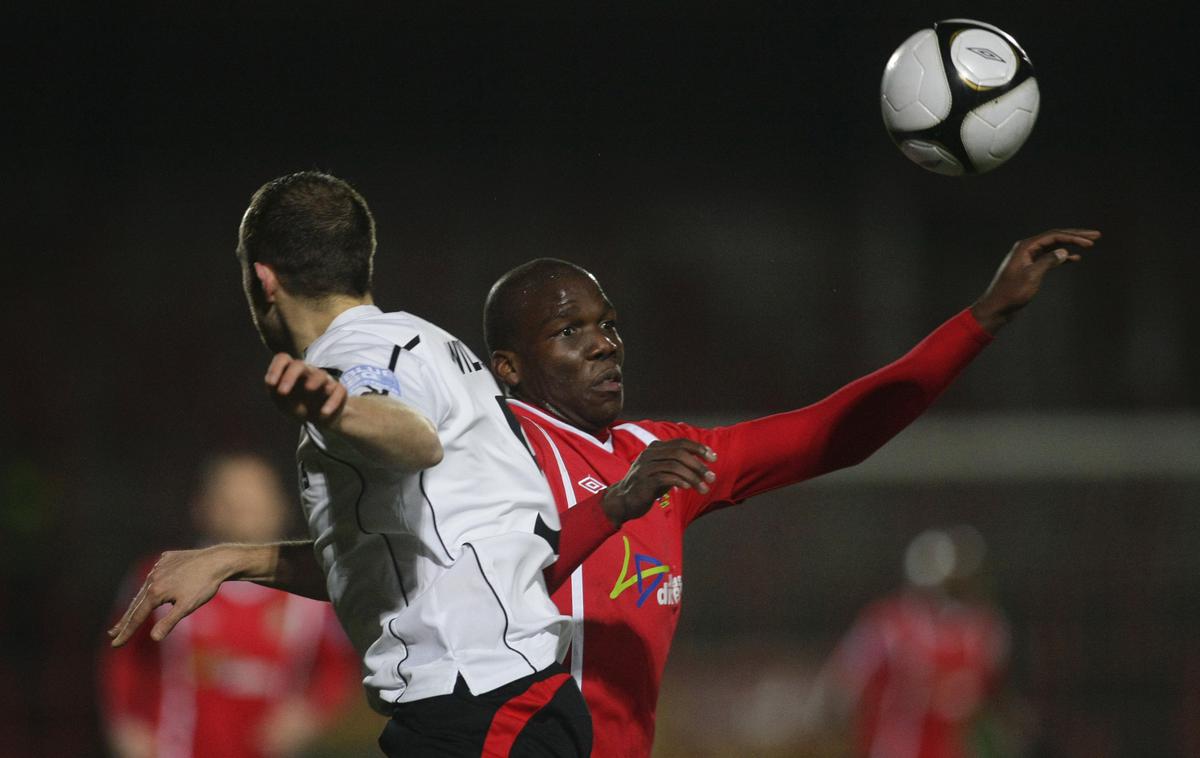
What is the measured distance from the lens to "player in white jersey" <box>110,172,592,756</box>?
230 cm

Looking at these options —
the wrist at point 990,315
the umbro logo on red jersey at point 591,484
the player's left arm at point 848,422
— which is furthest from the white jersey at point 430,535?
the wrist at point 990,315

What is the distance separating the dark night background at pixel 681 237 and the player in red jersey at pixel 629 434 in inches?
255

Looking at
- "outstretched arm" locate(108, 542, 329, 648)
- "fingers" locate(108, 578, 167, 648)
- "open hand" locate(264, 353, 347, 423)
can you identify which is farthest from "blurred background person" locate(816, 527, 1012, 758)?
"open hand" locate(264, 353, 347, 423)

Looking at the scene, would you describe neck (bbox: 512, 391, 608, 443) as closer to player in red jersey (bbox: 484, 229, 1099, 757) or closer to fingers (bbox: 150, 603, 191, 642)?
player in red jersey (bbox: 484, 229, 1099, 757)

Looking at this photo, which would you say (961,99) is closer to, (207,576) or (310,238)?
(310,238)

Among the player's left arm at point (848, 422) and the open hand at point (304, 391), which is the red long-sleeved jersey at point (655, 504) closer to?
the player's left arm at point (848, 422)

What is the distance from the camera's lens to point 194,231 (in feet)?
35.5

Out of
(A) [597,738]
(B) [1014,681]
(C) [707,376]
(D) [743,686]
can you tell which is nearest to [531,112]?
(C) [707,376]

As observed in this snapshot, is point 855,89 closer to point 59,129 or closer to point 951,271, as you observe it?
point 951,271

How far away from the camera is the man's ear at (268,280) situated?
8.07ft

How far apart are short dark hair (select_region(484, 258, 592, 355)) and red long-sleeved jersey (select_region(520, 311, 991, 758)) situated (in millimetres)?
173

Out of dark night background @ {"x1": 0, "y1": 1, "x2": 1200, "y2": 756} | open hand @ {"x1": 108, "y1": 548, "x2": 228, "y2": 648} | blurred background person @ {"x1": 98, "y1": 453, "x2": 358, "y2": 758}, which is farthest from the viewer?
dark night background @ {"x1": 0, "y1": 1, "x2": 1200, "y2": 756}

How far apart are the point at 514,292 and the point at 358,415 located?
4.32 feet

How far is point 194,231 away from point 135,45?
1501 millimetres
